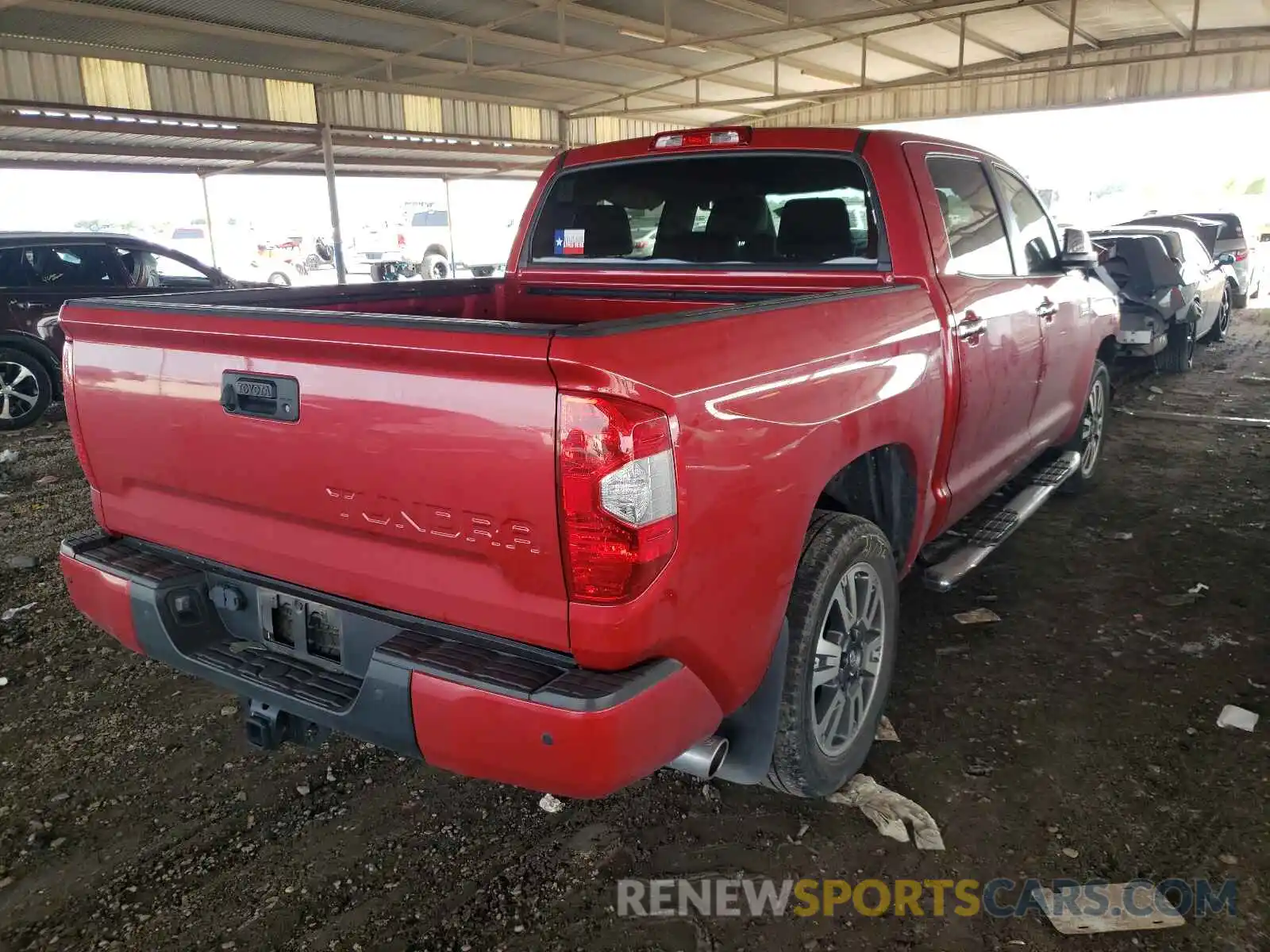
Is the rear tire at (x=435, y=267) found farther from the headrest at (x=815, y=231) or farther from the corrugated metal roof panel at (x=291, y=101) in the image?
the headrest at (x=815, y=231)

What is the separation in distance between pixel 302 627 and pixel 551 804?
0.98m

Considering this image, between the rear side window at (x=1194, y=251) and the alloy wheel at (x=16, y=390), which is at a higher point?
the rear side window at (x=1194, y=251)

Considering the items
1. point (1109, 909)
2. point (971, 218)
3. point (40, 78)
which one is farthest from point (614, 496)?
point (40, 78)

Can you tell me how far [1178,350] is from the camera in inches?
399

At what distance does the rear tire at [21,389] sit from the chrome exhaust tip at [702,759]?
8749mm

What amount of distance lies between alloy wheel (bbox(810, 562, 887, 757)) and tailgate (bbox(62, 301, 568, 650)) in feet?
3.46

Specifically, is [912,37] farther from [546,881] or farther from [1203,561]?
[546,881]

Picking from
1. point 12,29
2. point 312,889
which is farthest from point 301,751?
point 12,29

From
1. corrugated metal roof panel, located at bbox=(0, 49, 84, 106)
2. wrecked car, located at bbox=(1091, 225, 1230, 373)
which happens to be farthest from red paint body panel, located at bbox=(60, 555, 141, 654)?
corrugated metal roof panel, located at bbox=(0, 49, 84, 106)

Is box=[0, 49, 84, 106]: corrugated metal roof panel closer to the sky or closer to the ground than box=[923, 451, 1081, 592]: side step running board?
closer to the sky

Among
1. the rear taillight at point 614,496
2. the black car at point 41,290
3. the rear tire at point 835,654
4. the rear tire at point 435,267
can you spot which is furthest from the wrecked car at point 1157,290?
the rear tire at point 435,267

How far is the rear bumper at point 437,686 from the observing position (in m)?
1.77

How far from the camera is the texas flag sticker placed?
12.8 ft

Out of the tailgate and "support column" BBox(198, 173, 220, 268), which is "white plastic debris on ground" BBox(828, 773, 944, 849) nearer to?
the tailgate
